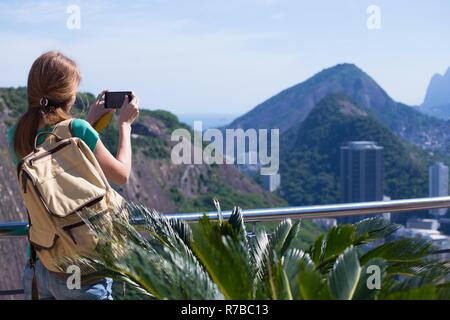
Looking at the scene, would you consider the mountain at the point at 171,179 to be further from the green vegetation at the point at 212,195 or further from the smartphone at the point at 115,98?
the smartphone at the point at 115,98

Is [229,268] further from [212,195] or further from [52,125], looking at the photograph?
[212,195]

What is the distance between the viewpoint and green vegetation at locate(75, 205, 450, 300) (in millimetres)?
2518

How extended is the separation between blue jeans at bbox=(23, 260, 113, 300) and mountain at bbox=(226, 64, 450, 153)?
89163 millimetres

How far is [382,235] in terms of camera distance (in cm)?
355

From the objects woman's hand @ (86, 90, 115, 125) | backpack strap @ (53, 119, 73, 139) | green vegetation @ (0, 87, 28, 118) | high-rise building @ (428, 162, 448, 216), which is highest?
woman's hand @ (86, 90, 115, 125)

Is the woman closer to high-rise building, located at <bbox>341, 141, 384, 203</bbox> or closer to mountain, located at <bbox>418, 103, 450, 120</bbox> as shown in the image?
mountain, located at <bbox>418, 103, 450, 120</bbox>

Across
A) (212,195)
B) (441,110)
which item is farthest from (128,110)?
(212,195)

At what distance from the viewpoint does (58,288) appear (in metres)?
2.62

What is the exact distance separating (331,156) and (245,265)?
88396mm

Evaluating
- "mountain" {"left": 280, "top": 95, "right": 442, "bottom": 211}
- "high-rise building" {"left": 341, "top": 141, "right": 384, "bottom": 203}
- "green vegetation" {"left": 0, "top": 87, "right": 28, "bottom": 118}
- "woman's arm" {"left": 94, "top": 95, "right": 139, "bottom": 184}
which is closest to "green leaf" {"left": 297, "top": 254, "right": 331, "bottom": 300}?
"woman's arm" {"left": 94, "top": 95, "right": 139, "bottom": 184}

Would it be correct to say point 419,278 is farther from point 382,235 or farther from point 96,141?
point 96,141

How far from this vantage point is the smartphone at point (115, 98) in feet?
9.70
